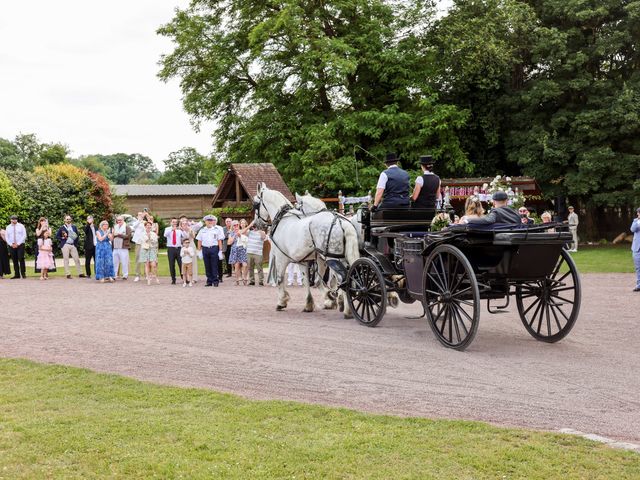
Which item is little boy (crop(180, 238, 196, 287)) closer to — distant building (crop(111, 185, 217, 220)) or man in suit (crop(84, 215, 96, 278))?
man in suit (crop(84, 215, 96, 278))

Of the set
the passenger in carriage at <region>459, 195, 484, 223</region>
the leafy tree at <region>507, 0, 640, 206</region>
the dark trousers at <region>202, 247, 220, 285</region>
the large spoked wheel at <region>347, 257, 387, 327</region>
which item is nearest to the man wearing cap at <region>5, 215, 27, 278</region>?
the dark trousers at <region>202, 247, 220, 285</region>

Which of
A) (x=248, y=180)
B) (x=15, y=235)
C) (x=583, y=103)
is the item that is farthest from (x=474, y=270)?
(x=583, y=103)

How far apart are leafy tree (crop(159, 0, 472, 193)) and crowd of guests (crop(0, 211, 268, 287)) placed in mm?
10217

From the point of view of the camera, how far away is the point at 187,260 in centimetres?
2011

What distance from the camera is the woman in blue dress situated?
71.6 feet

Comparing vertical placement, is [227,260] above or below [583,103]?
below

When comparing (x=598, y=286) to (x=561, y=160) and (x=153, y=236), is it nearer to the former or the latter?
(x=153, y=236)

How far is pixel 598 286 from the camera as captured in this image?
1728cm

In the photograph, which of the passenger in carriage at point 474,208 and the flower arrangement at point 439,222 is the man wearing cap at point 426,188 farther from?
the passenger in carriage at point 474,208

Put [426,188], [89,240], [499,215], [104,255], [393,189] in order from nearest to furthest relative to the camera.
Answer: [499,215]
[426,188]
[393,189]
[104,255]
[89,240]

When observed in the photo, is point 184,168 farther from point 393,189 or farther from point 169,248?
point 393,189

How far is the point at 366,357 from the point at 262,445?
359cm

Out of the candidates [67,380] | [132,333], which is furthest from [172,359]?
[132,333]

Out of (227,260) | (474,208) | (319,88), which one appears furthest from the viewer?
(319,88)
